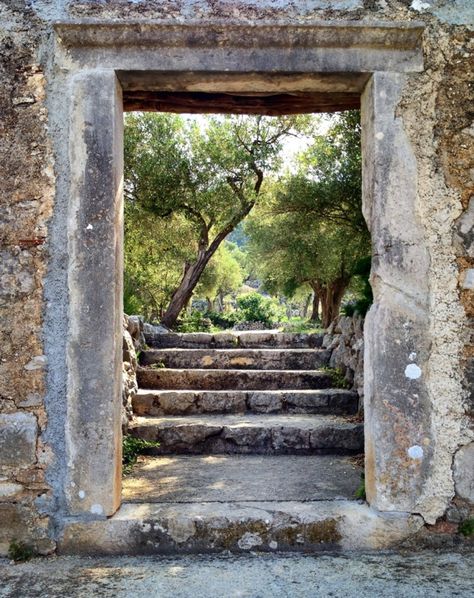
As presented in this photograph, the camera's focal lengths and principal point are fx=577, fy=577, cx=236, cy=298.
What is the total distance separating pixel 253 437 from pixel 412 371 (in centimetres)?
235

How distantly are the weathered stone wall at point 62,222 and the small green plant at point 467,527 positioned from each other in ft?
0.49

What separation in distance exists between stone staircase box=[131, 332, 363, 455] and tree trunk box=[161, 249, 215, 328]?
3028 mm

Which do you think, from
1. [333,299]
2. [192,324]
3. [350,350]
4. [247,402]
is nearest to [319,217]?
[192,324]

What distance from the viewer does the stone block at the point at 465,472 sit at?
3.28m

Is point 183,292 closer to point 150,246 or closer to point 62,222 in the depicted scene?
point 150,246

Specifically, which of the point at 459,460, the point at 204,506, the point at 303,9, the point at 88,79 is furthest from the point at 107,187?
the point at 459,460

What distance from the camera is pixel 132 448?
5191 mm

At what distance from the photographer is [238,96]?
388 centimetres

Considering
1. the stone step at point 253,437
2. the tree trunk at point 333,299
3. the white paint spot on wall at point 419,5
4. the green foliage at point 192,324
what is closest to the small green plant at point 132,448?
the stone step at point 253,437

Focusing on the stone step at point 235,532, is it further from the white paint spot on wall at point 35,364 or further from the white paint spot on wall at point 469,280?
the white paint spot on wall at point 469,280

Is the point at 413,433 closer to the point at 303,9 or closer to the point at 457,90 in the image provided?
the point at 457,90

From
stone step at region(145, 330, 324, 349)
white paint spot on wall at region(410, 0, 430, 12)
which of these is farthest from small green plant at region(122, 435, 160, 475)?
white paint spot on wall at region(410, 0, 430, 12)

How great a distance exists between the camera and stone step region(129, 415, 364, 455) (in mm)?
5324

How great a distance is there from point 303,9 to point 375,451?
2.62 metres
